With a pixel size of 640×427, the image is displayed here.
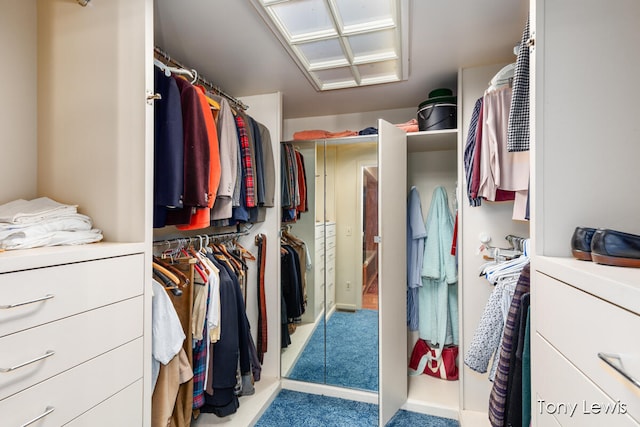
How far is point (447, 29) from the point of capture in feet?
4.74

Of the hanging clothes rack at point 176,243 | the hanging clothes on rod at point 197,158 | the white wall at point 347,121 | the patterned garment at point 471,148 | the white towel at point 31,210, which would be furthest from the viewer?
the white wall at point 347,121

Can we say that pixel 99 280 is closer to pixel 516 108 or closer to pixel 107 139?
pixel 107 139

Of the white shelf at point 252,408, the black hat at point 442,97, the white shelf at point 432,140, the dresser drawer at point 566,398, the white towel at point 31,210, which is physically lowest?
the white shelf at point 252,408

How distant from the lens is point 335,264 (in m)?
2.30

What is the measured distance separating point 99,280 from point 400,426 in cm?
185

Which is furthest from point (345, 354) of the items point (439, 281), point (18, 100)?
point (18, 100)

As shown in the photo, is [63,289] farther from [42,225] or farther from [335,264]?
[335,264]

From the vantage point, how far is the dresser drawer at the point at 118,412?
82 centimetres

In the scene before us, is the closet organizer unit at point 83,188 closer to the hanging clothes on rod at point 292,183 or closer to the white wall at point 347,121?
the hanging clothes on rod at point 292,183

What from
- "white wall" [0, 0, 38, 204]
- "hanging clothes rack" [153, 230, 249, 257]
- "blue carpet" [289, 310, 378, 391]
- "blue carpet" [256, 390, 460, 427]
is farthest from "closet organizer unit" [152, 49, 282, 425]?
"white wall" [0, 0, 38, 204]

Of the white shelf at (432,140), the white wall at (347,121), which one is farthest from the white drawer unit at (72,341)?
the white wall at (347,121)

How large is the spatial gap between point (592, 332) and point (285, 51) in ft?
5.59

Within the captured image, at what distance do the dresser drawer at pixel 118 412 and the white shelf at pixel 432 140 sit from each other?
1.96 meters

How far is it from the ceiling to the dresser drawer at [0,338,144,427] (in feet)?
4.52
